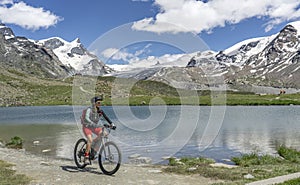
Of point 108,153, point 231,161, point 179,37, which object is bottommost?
point 231,161

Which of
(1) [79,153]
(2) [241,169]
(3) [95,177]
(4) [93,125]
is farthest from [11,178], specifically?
(2) [241,169]

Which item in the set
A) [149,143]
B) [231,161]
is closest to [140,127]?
[149,143]

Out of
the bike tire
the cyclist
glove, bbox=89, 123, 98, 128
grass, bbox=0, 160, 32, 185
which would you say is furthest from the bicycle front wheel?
grass, bbox=0, 160, 32, 185

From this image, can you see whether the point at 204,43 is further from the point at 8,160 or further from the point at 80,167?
the point at 8,160

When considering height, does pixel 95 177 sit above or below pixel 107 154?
below

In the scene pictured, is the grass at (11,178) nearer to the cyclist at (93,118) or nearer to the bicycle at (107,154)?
the bicycle at (107,154)

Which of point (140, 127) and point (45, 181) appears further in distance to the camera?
point (140, 127)

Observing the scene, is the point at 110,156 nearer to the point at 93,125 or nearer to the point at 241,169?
the point at 93,125

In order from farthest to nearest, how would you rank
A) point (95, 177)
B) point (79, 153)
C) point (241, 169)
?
point (241, 169), point (79, 153), point (95, 177)

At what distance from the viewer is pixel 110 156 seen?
17953 mm

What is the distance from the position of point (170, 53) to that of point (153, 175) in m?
6.82

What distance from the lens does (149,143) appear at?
40.7 m

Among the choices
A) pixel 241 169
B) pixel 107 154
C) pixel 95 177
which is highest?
pixel 107 154

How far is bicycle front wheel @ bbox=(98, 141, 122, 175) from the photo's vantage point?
58.2ft
